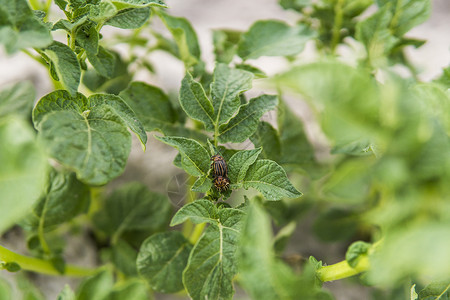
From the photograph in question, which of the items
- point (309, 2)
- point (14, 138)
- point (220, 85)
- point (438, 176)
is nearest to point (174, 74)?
point (309, 2)

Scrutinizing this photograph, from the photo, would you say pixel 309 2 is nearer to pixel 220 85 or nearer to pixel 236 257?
pixel 220 85

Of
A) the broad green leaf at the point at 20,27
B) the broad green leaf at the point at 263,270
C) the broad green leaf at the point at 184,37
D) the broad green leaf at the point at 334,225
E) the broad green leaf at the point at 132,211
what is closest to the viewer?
the broad green leaf at the point at 263,270

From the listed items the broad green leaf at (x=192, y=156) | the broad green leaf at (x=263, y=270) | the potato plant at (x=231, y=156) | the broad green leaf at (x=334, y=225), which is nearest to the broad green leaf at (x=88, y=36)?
the potato plant at (x=231, y=156)

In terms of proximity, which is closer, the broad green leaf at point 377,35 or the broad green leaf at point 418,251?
the broad green leaf at point 418,251

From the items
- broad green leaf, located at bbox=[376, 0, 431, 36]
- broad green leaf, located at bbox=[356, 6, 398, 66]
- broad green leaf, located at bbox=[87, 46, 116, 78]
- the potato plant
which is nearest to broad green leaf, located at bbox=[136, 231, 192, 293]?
the potato plant

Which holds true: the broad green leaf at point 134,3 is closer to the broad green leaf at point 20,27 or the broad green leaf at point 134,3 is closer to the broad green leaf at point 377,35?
the broad green leaf at point 20,27

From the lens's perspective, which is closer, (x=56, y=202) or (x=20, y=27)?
(x=20, y=27)

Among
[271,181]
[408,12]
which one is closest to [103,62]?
[271,181]

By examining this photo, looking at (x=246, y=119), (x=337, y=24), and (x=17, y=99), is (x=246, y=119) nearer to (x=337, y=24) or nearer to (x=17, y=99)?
(x=337, y=24)
